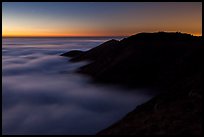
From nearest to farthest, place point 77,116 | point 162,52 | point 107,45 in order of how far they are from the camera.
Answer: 1. point 77,116
2. point 162,52
3. point 107,45

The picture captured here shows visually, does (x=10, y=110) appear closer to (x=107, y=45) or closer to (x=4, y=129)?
(x=4, y=129)

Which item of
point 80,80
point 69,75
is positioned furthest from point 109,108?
point 69,75

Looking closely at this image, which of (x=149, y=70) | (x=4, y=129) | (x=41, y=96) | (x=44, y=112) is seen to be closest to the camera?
(x=4, y=129)

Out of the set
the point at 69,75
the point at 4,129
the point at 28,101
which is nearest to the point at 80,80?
the point at 69,75

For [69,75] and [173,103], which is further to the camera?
[69,75]

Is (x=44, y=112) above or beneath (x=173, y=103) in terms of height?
beneath

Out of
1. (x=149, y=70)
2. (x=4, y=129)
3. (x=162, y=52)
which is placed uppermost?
(x=162, y=52)
